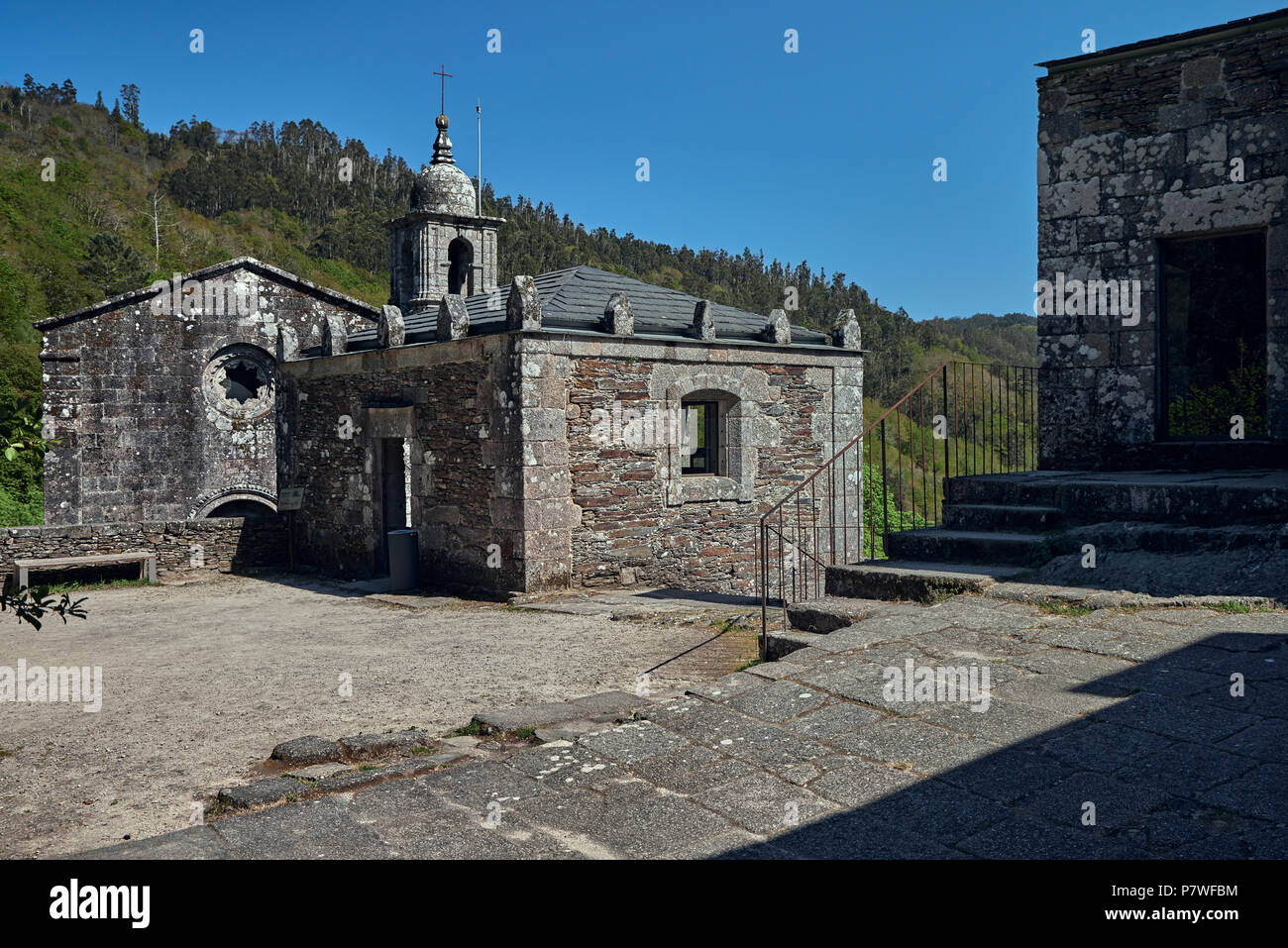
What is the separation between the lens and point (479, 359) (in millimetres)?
12477

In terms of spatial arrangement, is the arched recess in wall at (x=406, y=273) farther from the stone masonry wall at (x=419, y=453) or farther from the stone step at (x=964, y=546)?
the stone step at (x=964, y=546)

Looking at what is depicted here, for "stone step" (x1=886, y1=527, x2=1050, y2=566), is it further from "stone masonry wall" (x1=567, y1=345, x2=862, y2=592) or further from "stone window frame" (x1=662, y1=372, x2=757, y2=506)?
"stone window frame" (x1=662, y1=372, x2=757, y2=506)

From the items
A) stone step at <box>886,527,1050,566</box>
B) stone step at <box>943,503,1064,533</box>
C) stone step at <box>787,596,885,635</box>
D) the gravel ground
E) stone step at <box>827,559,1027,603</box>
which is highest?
stone step at <box>943,503,1064,533</box>

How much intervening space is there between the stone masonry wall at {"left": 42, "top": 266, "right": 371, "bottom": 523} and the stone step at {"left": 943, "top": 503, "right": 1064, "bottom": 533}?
47.1 ft

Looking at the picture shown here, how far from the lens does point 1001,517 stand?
771cm

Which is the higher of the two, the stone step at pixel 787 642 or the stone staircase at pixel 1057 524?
the stone staircase at pixel 1057 524

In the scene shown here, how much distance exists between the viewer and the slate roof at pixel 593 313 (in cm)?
1281

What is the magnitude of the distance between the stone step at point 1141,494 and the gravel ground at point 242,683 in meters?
2.62

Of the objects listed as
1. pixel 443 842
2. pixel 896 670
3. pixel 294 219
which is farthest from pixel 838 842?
pixel 294 219

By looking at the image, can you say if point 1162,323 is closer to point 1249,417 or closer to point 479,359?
point 1249,417

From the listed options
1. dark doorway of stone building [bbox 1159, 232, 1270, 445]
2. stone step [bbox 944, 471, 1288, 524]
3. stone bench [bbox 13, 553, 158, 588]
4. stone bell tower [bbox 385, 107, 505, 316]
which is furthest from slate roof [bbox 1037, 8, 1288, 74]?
stone bench [bbox 13, 553, 158, 588]

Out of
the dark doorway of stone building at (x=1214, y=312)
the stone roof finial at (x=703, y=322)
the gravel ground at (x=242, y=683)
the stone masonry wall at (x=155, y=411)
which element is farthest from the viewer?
the stone masonry wall at (x=155, y=411)

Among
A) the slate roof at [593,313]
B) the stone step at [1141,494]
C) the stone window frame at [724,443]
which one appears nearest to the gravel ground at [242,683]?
→ the stone step at [1141,494]

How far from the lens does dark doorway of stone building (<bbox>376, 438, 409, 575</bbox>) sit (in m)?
14.6
